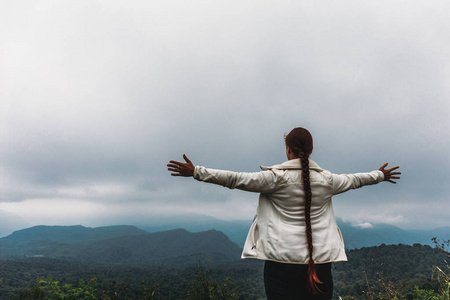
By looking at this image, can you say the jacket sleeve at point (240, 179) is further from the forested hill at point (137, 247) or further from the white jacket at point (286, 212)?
the forested hill at point (137, 247)

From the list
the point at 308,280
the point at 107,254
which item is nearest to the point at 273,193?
the point at 308,280

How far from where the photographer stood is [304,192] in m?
2.62

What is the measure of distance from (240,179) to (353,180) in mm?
1267

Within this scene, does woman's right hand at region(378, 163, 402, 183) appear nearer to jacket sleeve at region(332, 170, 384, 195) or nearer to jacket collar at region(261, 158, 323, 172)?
jacket sleeve at region(332, 170, 384, 195)

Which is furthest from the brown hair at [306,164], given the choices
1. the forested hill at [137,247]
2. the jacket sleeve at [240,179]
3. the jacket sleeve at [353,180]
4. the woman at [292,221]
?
the forested hill at [137,247]

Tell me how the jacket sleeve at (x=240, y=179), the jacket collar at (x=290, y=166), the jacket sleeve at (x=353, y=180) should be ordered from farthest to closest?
the jacket sleeve at (x=353, y=180), the jacket collar at (x=290, y=166), the jacket sleeve at (x=240, y=179)

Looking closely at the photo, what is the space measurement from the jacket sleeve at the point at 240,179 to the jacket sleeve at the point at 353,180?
2.08ft

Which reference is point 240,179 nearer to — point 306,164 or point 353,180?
point 306,164

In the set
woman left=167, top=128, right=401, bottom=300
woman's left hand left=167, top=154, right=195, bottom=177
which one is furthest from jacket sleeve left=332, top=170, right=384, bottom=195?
woman's left hand left=167, top=154, right=195, bottom=177

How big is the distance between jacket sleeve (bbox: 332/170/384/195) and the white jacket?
0.05 m

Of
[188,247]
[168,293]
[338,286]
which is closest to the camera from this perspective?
[338,286]

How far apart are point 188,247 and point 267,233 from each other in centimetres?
13273

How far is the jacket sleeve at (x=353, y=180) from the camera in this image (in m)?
2.84

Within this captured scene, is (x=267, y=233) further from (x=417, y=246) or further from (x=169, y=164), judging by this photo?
(x=417, y=246)
